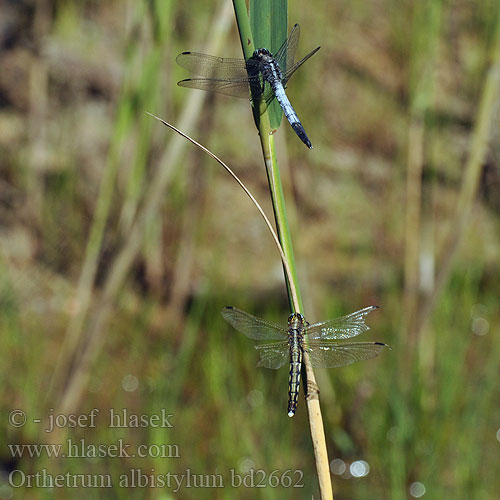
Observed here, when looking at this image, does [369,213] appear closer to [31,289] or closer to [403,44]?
[403,44]

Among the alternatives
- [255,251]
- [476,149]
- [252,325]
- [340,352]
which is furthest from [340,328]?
[255,251]

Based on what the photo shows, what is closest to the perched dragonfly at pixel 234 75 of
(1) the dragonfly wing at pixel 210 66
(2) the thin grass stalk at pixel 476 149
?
(1) the dragonfly wing at pixel 210 66

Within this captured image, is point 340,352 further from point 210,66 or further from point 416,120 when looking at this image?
point 416,120

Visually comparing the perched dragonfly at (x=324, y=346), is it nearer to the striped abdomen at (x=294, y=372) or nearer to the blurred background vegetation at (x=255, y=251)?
the striped abdomen at (x=294, y=372)

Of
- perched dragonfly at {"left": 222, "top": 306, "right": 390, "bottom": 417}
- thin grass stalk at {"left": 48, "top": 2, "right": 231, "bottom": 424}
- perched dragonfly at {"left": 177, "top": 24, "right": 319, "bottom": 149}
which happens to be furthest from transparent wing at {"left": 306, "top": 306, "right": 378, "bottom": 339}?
thin grass stalk at {"left": 48, "top": 2, "right": 231, "bottom": 424}

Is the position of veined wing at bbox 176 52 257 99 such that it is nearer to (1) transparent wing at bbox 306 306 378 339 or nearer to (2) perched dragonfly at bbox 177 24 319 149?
(2) perched dragonfly at bbox 177 24 319 149

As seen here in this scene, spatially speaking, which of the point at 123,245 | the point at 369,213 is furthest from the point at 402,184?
the point at 123,245
